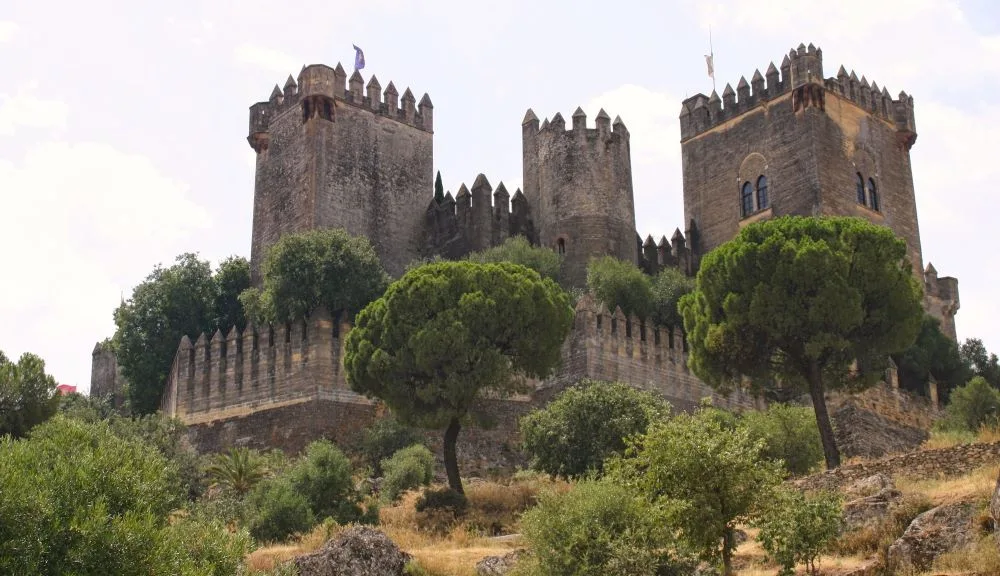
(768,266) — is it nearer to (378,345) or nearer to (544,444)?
(544,444)

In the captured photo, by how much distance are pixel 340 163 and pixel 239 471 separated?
16.1 metres

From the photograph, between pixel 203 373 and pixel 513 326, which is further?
pixel 203 373

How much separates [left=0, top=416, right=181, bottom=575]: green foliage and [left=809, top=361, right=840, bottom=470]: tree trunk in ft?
51.3

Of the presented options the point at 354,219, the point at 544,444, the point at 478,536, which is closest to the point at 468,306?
the point at 544,444

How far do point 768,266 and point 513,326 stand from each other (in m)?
5.88

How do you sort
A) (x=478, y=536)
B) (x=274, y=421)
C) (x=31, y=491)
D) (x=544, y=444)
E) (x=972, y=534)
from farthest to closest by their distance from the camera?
(x=274, y=421), (x=544, y=444), (x=478, y=536), (x=972, y=534), (x=31, y=491)

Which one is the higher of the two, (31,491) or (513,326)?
(513,326)

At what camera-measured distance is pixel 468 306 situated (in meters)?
32.8

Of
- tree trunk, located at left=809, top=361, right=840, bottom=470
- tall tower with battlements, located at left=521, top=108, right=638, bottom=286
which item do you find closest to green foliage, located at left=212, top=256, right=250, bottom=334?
tall tower with battlements, located at left=521, top=108, right=638, bottom=286

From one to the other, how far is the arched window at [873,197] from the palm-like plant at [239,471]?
26881 mm

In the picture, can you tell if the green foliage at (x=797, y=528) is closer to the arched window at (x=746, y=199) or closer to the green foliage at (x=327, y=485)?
the green foliage at (x=327, y=485)

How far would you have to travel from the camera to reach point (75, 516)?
58.5 feet

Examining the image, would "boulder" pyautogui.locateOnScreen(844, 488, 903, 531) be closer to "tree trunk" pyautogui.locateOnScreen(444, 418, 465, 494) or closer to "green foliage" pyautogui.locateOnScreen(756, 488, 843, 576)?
"green foliage" pyautogui.locateOnScreen(756, 488, 843, 576)

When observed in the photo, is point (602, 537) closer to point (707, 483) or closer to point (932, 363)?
point (707, 483)
